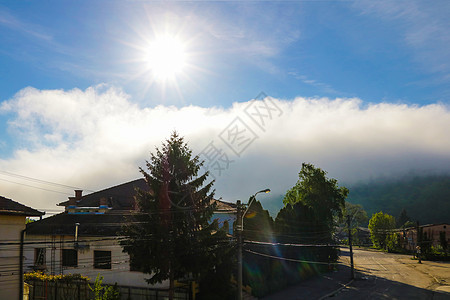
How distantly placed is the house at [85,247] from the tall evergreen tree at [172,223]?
5.35 m

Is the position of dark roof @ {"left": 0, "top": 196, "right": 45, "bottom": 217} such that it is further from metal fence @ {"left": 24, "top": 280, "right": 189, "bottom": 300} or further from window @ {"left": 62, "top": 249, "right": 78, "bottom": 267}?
window @ {"left": 62, "top": 249, "right": 78, "bottom": 267}

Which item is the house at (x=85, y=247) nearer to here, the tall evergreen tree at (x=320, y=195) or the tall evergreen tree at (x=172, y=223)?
the tall evergreen tree at (x=172, y=223)

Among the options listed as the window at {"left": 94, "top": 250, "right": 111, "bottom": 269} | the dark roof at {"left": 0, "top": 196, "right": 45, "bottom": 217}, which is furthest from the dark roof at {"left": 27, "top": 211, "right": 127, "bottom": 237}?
the dark roof at {"left": 0, "top": 196, "right": 45, "bottom": 217}

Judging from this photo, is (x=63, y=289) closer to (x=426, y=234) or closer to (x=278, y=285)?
(x=278, y=285)

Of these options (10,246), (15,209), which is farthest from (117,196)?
(10,246)

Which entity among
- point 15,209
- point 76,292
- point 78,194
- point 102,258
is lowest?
point 76,292

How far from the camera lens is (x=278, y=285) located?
36.2 m

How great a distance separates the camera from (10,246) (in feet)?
76.8

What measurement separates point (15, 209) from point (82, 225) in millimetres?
9253

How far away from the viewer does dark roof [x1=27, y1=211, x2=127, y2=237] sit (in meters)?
31.1

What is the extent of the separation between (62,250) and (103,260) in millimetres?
5380

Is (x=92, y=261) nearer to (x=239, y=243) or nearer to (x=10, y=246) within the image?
(x=10, y=246)

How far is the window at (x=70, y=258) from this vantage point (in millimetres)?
31969

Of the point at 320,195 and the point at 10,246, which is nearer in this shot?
the point at 10,246
